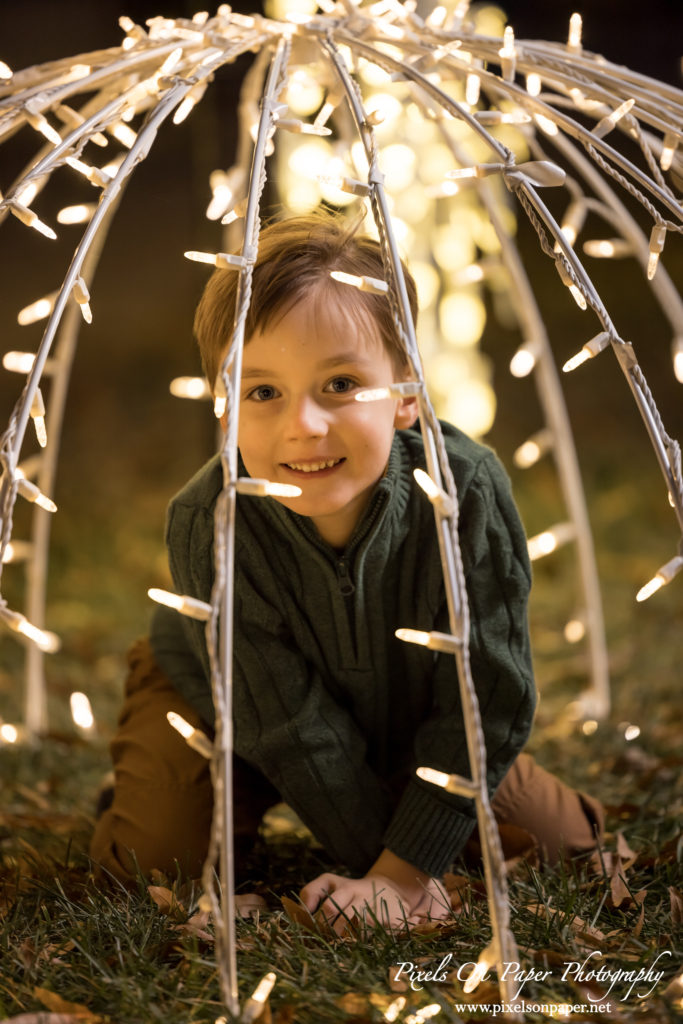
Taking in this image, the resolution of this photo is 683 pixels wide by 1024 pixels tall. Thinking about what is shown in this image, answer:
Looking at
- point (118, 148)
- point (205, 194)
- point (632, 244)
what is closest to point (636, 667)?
point (632, 244)

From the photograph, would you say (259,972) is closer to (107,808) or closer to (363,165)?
(107,808)

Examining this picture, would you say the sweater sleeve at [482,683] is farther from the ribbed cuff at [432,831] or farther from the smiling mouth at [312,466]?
the smiling mouth at [312,466]

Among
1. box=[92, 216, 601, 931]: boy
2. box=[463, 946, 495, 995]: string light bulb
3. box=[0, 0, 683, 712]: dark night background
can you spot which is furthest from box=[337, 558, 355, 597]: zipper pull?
box=[0, 0, 683, 712]: dark night background

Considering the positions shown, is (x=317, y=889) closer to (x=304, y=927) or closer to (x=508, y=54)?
(x=304, y=927)

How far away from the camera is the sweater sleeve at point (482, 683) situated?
130 centimetres

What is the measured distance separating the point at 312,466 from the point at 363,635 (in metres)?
0.26

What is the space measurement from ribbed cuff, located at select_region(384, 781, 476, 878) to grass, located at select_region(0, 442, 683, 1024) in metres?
0.06

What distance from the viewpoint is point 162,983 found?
108cm

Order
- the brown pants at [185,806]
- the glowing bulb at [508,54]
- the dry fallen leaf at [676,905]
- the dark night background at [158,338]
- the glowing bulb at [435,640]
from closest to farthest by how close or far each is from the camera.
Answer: the glowing bulb at [435,640] → the glowing bulb at [508,54] → the dry fallen leaf at [676,905] → the brown pants at [185,806] → the dark night background at [158,338]

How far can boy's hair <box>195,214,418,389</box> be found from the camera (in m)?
1.19

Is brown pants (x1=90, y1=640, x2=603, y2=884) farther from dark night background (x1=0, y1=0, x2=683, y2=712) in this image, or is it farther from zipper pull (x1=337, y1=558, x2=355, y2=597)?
dark night background (x1=0, y1=0, x2=683, y2=712)

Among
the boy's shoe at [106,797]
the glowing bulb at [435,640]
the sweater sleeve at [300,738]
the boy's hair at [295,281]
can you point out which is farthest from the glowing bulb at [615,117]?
the boy's shoe at [106,797]

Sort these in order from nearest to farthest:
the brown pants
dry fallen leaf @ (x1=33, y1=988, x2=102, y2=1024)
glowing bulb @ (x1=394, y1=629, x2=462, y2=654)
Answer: glowing bulb @ (x1=394, y1=629, x2=462, y2=654)
dry fallen leaf @ (x1=33, y1=988, x2=102, y2=1024)
the brown pants

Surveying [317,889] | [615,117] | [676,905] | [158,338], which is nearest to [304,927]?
[317,889]
